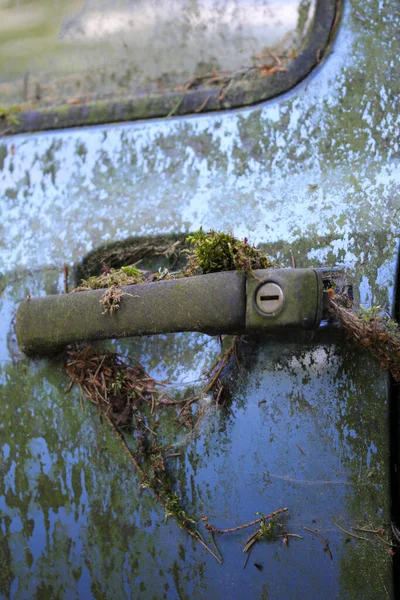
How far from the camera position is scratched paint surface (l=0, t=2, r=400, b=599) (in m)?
1.51

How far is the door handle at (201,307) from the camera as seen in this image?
1.38 m

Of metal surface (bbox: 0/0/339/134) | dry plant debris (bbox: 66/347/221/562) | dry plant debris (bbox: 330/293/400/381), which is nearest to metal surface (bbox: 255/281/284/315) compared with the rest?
dry plant debris (bbox: 330/293/400/381)

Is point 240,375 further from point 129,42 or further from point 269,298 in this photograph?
point 129,42

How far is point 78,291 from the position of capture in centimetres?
169

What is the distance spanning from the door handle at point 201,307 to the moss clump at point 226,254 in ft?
0.10

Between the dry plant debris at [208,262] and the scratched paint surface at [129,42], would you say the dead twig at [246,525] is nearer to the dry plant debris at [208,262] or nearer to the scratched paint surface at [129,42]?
the dry plant debris at [208,262]

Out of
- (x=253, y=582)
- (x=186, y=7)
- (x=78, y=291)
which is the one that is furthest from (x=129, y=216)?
(x=253, y=582)

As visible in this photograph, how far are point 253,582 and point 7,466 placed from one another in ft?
2.30

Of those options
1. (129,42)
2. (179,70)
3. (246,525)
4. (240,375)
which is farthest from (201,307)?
(129,42)

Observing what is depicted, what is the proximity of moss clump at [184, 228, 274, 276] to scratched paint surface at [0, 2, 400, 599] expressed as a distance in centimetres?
17

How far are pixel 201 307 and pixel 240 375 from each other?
24 cm

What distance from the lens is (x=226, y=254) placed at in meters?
1.46

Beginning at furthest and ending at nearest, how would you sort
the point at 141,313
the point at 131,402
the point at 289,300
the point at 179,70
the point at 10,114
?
the point at 10,114
the point at 179,70
the point at 131,402
the point at 141,313
the point at 289,300

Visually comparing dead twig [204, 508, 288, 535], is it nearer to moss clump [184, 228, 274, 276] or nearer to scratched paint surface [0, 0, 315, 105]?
moss clump [184, 228, 274, 276]
